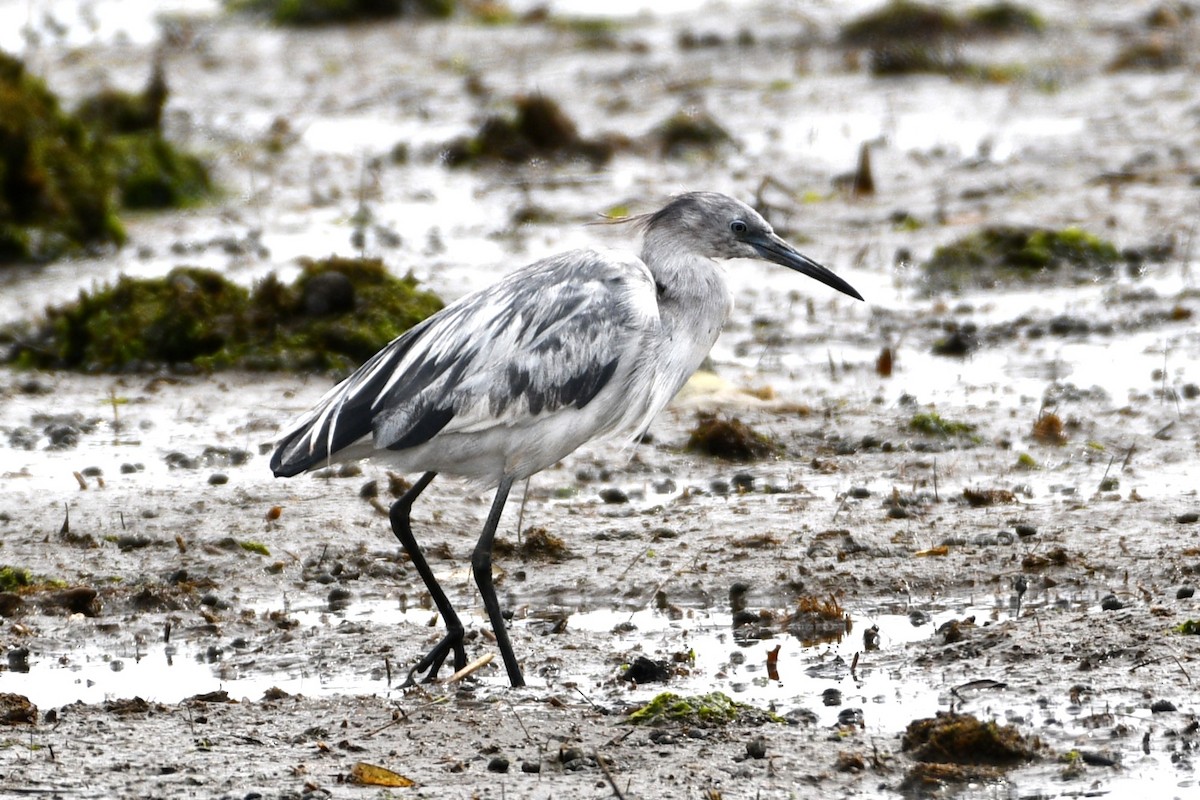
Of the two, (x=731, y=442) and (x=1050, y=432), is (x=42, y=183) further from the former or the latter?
(x=1050, y=432)

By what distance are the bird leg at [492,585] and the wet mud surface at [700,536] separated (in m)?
0.09

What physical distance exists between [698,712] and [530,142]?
10106 millimetres

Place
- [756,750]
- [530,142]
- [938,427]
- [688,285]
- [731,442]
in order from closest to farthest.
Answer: [756,750] < [688,285] < [731,442] < [938,427] < [530,142]

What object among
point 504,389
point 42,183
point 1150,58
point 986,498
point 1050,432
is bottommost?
point 986,498

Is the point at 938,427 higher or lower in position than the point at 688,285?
lower

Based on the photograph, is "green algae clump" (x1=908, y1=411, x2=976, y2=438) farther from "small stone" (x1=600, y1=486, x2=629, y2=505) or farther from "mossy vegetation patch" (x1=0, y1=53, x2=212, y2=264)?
"mossy vegetation patch" (x1=0, y1=53, x2=212, y2=264)

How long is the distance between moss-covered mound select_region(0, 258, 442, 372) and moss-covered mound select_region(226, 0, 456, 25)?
11.3 meters

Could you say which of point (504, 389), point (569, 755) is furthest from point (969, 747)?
point (504, 389)

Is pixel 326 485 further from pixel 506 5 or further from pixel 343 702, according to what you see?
pixel 506 5

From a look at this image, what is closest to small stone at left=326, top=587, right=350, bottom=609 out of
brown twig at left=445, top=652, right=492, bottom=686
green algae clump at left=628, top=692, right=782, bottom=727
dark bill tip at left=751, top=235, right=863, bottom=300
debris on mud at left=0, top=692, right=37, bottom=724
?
brown twig at left=445, top=652, right=492, bottom=686

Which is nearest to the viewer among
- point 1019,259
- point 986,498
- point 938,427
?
point 986,498

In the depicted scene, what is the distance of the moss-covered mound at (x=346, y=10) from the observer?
21219 mm

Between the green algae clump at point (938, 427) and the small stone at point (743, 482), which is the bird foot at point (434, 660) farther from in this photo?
the green algae clump at point (938, 427)

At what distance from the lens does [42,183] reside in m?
12.8
